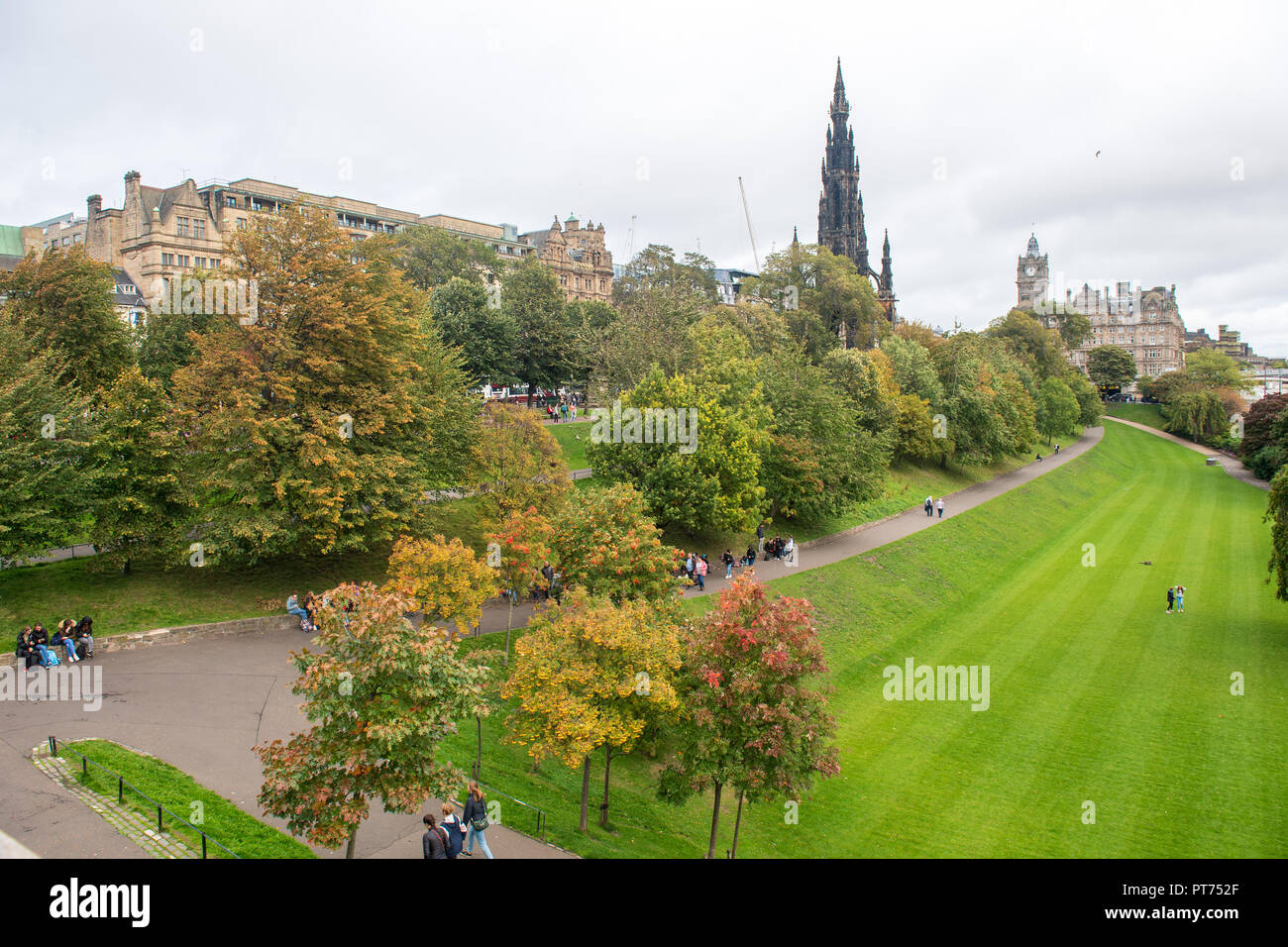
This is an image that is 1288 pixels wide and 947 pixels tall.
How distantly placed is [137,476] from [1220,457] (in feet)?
343

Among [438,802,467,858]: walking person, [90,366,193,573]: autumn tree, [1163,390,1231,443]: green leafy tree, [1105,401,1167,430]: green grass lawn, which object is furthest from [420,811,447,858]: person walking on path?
[1105,401,1167,430]: green grass lawn

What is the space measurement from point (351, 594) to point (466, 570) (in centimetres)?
797

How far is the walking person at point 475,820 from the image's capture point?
13.7 m

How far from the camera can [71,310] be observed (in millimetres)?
33812

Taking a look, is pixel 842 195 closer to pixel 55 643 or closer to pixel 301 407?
pixel 301 407

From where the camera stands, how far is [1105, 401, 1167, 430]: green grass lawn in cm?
11553

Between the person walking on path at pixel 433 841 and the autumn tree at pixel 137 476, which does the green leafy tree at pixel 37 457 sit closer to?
the autumn tree at pixel 137 476

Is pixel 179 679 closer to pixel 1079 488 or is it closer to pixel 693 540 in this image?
pixel 693 540

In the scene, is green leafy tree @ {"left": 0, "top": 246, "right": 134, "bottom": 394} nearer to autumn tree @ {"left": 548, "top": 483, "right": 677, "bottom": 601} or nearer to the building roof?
autumn tree @ {"left": 548, "top": 483, "right": 677, "bottom": 601}

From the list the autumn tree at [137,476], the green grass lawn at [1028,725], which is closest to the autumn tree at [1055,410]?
the green grass lawn at [1028,725]

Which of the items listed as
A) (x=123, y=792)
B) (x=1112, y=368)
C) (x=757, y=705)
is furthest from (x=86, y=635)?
(x=1112, y=368)
